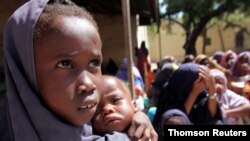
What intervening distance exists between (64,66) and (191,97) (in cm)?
208

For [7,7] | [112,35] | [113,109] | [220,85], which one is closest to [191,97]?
[7,7]

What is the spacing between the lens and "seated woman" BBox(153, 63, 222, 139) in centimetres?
281

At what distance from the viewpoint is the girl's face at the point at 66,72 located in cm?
88

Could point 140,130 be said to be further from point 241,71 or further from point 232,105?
point 241,71

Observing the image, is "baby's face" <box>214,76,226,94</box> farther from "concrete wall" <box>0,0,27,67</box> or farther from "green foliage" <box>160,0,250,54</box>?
"green foliage" <box>160,0,250,54</box>

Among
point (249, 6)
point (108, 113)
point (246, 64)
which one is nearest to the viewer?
point (108, 113)

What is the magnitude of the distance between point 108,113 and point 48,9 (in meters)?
0.43

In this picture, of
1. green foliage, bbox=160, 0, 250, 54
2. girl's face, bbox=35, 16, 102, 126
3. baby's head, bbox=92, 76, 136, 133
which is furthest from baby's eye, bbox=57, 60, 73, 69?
green foliage, bbox=160, 0, 250, 54

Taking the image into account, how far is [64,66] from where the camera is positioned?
891mm

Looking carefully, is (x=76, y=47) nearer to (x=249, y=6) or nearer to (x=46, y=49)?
(x=46, y=49)

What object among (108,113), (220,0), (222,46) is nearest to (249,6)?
(220,0)

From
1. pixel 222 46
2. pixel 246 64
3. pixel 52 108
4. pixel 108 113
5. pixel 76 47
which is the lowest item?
pixel 222 46

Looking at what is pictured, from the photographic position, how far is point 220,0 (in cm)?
2400

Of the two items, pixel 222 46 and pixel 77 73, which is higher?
pixel 77 73
